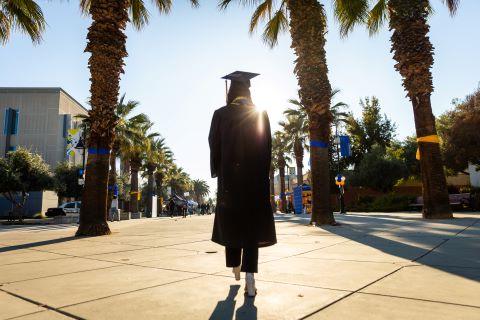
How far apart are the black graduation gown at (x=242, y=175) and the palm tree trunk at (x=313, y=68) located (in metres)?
7.91

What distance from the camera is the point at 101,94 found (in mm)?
10508

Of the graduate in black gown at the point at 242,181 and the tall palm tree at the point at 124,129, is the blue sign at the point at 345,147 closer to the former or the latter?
the tall palm tree at the point at 124,129

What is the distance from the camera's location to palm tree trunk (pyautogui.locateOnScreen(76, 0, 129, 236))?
9.90 m

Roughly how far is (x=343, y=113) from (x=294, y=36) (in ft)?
73.2

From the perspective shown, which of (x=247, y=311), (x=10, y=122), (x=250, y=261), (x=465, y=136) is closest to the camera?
(x=247, y=311)

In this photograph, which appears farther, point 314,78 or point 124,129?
point 124,129

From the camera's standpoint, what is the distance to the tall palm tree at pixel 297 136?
1375 inches

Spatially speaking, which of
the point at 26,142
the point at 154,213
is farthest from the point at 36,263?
the point at 26,142

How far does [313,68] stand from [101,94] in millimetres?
6822

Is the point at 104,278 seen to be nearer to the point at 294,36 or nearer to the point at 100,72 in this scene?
the point at 100,72

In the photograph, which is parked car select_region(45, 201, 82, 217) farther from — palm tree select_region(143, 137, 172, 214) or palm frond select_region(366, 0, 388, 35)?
palm frond select_region(366, 0, 388, 35)

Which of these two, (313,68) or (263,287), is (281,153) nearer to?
(313,68)

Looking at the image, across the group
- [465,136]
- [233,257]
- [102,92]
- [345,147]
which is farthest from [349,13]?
[465,136]

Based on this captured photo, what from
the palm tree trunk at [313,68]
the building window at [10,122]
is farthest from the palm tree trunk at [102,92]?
the building window at [10,122]
